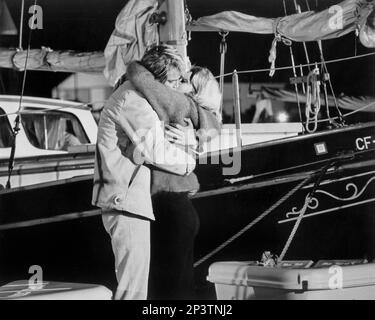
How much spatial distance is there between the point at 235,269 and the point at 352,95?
919 millimetres

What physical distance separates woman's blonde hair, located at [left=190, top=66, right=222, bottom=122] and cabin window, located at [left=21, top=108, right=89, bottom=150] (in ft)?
1.92

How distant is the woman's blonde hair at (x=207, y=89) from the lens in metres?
3.72

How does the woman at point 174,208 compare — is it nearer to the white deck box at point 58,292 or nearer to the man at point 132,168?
the man at point 132,168

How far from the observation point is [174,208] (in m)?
3.66

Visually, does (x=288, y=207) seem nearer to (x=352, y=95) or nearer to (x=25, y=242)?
(x=352, y=95)

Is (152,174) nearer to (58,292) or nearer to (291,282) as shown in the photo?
(58,292)

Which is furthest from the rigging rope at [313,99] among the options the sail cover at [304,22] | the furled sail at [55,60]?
the furled sail at [55,60]

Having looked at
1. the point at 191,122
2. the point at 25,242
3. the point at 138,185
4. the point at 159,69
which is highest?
the point at 159,69

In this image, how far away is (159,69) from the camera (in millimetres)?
3625

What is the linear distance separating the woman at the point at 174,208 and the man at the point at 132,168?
0.03m

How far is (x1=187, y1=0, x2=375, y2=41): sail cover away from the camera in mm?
3604

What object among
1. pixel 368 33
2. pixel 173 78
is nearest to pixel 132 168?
pixel 173 78
